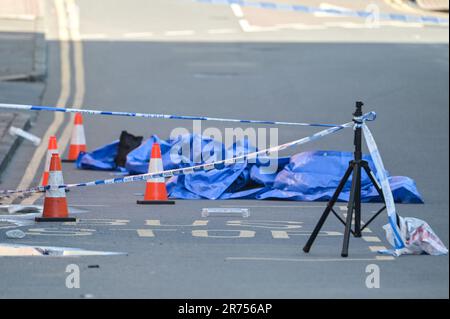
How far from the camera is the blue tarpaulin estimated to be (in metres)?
14.7

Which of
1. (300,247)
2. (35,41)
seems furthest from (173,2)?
(300,247)

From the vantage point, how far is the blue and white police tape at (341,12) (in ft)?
108

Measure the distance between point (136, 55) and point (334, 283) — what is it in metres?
17.4

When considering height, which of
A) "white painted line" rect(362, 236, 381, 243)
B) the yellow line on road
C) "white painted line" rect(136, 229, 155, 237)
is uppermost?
the yellow line on road

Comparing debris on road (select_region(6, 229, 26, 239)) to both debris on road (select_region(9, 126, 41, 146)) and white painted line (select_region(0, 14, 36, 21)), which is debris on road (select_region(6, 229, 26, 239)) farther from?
white painted line (select_region(0, 14, 36, 21))

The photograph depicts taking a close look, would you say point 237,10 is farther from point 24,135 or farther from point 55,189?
point 55,189

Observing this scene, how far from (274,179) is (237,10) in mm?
18629

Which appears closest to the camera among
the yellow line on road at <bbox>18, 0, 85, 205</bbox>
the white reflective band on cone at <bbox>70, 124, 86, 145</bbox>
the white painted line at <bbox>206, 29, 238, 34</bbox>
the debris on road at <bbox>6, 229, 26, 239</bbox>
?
the debris on road at <bbox>6, 229, 26, 239</bbox>

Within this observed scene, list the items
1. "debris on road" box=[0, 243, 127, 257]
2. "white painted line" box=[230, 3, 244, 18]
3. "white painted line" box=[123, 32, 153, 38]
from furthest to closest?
1. "white painted line" box=[230, 3, 244, 18]
2. "white painted line" box=[123, 32, 153, 38]
3. "debris on road" box=[0, 243, 127, 257]

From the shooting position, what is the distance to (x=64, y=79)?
24.3 metres

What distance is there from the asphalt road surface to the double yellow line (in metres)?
0.06

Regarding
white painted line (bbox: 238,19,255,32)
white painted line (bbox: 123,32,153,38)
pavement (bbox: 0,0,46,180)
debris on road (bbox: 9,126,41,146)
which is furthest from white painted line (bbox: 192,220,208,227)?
white painted line (bbox: 238,19,255,32)

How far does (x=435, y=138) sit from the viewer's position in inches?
764

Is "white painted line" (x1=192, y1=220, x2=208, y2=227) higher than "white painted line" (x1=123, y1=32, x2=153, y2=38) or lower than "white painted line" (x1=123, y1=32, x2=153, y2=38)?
lower
